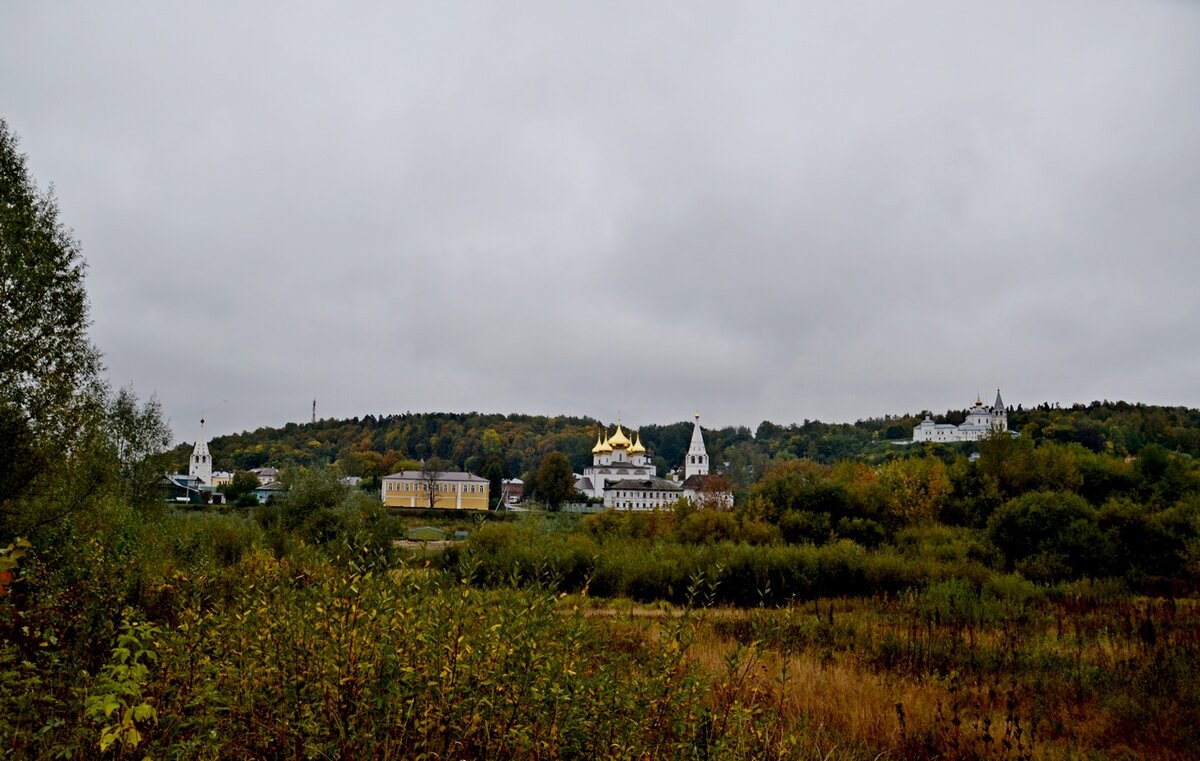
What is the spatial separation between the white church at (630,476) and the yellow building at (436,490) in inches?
486

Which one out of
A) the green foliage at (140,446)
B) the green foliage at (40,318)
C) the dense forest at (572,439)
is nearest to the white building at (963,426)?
the dense forest at (572,439)

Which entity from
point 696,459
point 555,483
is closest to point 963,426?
point 696,459

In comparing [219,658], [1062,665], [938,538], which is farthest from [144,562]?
[938,538]

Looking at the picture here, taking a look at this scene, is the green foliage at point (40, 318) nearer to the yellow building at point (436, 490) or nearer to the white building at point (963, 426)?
the yellow building at point (436, 490)

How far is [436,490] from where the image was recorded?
76.0m

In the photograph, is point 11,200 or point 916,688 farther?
point 11,200

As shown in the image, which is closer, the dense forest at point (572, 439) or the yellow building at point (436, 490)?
the yellow building at point (436, 490)

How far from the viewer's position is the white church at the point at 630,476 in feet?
266

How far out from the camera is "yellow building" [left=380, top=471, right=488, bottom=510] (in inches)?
2972

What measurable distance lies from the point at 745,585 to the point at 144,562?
12726 mm

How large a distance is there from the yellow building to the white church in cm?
1235

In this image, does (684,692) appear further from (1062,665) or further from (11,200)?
(11,200)

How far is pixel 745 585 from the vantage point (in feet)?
55.8

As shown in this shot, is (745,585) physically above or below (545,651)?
below
